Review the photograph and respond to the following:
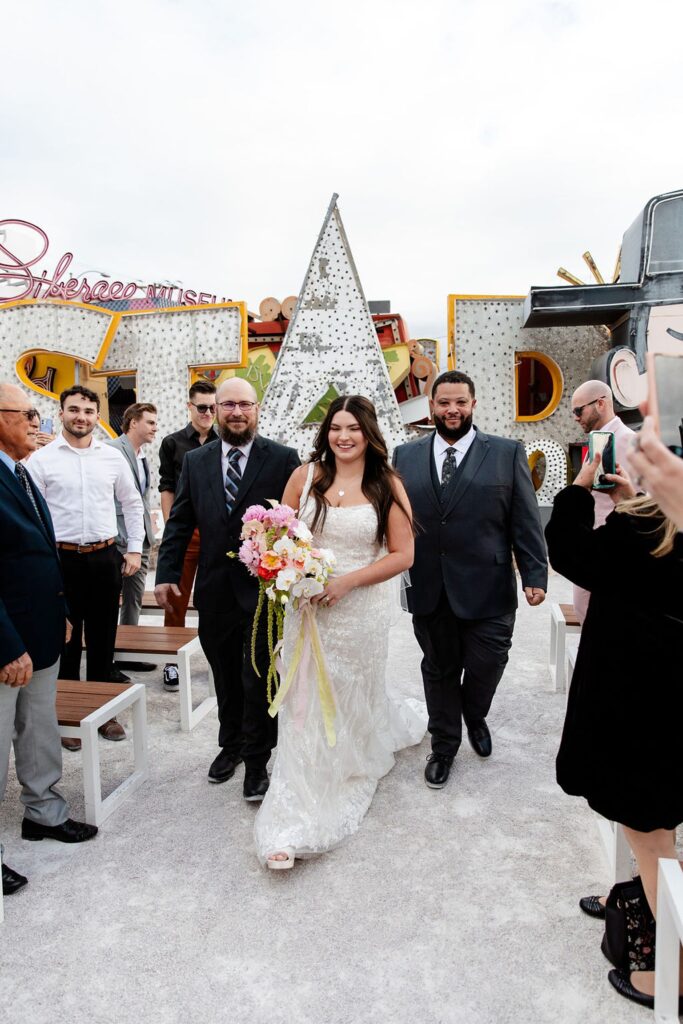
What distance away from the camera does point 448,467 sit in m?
3.88

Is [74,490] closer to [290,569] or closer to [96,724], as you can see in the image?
[96,724]

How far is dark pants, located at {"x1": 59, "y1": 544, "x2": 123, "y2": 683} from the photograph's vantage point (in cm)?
452

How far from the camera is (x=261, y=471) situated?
3.79 metres

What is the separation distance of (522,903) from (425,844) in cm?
57

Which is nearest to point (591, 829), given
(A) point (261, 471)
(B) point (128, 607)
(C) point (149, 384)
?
(A) point (261, 471)

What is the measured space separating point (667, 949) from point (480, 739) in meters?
2.07

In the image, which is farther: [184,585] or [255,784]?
[184,585]

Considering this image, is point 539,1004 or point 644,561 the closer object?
point 644,561

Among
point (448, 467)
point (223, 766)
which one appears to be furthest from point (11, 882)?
point (448, 467)

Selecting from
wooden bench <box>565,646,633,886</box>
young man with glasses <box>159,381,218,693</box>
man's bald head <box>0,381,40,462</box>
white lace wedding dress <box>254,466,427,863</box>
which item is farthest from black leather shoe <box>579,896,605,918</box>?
young man with glasses <box>159,381,218,693</box>

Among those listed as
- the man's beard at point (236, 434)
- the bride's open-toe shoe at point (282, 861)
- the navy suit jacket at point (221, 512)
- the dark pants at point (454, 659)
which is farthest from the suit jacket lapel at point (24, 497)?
the dark pants at point (454, 659)

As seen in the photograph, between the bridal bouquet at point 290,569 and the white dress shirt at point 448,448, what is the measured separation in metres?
1.03

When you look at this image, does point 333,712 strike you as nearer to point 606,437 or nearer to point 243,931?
point 243,931

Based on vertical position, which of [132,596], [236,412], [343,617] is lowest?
[132,596]
